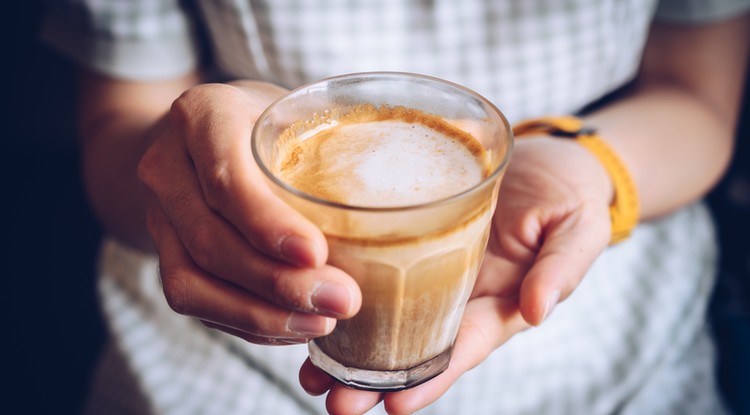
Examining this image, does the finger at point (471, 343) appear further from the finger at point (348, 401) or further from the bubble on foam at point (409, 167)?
the bubble on foam at point (409, 167)

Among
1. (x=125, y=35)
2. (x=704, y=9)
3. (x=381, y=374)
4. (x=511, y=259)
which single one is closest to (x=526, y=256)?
(x=511, y=259)

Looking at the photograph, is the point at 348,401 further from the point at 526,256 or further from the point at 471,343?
the point at 526,256

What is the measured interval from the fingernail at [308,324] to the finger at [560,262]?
25 cm

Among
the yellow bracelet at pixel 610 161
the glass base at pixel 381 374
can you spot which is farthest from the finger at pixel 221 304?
the yellow bracelet at pixel 610 161

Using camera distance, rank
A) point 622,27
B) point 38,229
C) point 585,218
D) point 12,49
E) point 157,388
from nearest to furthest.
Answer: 1. point 585,218
2. point 157,388
3. point 622,27
4. point 12,49
5. point 38,229

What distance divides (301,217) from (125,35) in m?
0.79

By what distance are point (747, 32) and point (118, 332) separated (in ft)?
4.61

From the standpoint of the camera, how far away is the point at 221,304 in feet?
2.13

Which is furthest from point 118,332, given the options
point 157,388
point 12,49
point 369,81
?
point 12,49

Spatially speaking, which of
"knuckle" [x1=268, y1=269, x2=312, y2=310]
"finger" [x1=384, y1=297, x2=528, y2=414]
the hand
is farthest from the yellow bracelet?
"knuckle" [x1=268, y1=269, x2=312, y2=310]

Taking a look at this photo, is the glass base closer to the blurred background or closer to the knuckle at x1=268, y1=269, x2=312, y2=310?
the knuckle at x1=268, y1=269, x2=312, y2=310

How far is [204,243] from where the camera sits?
64 cm

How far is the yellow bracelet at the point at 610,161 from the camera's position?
0.98 metres

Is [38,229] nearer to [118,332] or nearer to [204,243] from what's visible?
[118,332]
